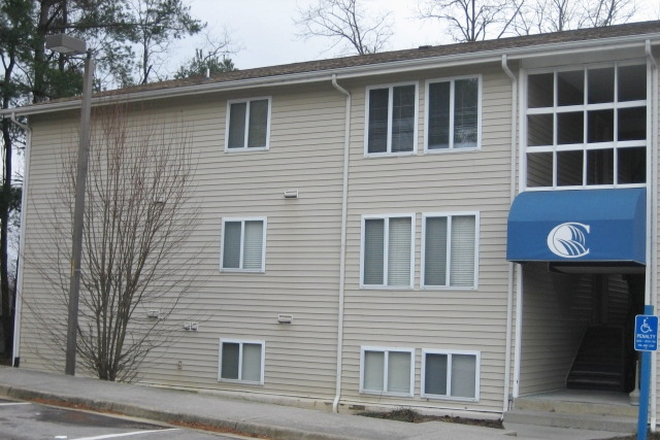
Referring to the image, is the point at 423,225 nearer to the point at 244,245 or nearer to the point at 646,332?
the point at 244,245

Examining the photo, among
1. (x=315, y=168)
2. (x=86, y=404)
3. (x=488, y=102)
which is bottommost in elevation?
(x=86, y=404)

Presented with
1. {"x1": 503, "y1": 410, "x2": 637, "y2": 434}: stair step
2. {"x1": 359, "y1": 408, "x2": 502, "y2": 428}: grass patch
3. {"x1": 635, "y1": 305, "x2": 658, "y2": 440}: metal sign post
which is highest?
{"x1": 635, "y1": 305, "x2": 658, "y2": 440}: metal sign post

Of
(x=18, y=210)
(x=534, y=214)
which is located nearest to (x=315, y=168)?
(x=534, y=214)

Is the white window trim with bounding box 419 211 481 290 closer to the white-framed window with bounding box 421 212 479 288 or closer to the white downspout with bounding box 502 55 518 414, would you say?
the white-framed window with bounding box 421 212 479 288

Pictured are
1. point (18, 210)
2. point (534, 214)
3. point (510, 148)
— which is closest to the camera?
point (534, 214)

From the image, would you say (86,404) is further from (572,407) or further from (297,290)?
(572,407)

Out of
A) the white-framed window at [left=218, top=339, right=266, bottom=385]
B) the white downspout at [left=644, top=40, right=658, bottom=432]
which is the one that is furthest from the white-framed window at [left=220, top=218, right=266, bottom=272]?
the white downspout at [left=644, top=40, right=658, bottom=432]

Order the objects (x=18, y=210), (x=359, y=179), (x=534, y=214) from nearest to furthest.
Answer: (x=534, y=214) < (x=359, y=179) < (x=18, y=210)

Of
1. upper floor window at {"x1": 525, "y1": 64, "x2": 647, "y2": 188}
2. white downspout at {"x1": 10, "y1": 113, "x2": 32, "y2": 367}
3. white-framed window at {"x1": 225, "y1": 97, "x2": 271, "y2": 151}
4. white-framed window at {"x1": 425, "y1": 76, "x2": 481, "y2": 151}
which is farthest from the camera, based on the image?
white downspout at {"x1": 10, "y1": 113, "x2": 32, "y2": 367}

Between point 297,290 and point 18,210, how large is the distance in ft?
52.0

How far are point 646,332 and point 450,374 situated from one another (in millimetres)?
5767

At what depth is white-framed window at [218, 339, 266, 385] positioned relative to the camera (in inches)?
704

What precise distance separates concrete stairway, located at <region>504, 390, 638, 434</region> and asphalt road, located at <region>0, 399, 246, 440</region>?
5.54 meters

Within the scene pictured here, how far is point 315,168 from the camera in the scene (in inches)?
695
